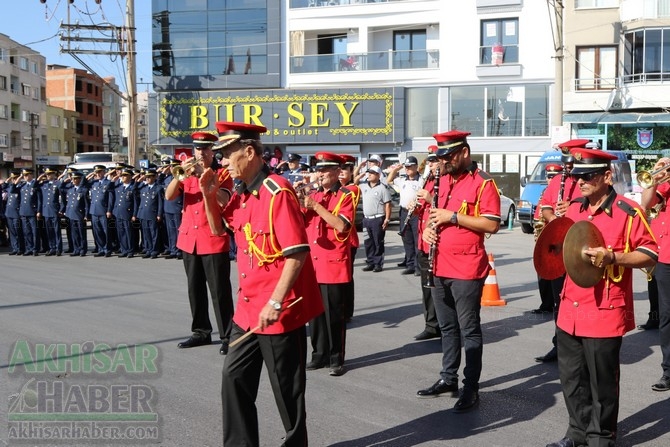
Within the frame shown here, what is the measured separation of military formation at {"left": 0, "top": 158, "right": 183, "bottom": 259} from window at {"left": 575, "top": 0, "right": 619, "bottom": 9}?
77.5 ft

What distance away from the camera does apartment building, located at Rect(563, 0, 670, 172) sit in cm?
3183

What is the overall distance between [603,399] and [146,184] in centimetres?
1403

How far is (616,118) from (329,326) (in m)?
28.3

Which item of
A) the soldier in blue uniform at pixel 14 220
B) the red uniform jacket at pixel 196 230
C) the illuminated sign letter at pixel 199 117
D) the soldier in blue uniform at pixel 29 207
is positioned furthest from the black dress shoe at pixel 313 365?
the illuminated sign letter at pixel 199 117

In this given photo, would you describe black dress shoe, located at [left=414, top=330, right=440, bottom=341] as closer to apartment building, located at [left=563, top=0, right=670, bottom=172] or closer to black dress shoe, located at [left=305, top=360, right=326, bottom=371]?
black dress shoe, located at [left=305, top=360, right=326, bottom=371]

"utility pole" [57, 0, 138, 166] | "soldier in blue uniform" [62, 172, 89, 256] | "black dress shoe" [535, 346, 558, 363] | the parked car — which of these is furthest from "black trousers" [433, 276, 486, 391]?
"utility pole" [57, 0, 138, 166]

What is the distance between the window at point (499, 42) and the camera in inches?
1372

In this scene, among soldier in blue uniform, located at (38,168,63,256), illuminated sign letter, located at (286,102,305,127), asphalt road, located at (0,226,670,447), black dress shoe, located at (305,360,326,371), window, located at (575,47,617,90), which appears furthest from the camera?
illuminated sign letter, located at (286,102,305,127)

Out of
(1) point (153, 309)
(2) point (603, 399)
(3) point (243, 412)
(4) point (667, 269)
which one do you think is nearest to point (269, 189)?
(3) point (243, 412)

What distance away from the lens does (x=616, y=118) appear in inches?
1266

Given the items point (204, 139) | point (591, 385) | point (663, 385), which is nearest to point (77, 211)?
point (204, 139)

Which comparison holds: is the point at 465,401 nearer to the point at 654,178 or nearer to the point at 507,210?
the point at 654,178

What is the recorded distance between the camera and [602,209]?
198 inches

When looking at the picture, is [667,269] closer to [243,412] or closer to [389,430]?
[389,430]
